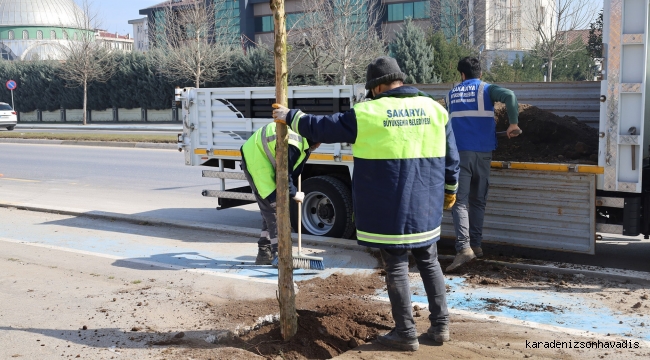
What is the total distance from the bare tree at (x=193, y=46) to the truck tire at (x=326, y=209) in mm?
26502

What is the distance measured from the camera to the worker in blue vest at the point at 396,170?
14.5ft

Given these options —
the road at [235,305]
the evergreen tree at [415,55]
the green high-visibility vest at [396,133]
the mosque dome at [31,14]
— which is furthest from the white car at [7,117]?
the mosque dome at [31,14]

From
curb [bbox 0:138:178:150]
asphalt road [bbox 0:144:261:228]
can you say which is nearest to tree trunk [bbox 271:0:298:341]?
asphalt road [bbox 0:144:261:228]

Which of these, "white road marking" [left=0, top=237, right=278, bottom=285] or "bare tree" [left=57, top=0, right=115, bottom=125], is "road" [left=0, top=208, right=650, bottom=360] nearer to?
"white road marking" [left=0, top=237, right=278, bottom=285]

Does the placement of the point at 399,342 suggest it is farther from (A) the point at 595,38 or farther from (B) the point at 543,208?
(A) the point at 595,38

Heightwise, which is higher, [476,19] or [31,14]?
[31,14]

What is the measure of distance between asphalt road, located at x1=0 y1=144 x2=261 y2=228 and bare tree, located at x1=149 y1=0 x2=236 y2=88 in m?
14.4

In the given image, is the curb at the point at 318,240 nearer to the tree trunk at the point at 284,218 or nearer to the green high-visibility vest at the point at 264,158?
the green high-visibility vest at the point at 264,158

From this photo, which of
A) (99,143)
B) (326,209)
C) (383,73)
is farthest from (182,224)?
(99,143)

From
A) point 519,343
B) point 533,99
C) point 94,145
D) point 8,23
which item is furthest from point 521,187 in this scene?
point 8,23

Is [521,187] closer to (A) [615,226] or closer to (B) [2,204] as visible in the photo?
(A) [615,226]

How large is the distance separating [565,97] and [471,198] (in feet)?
7.29

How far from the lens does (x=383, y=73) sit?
14.9 ft

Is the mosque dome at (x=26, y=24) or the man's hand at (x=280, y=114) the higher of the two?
the mosque dome at (x=26, y=24)
